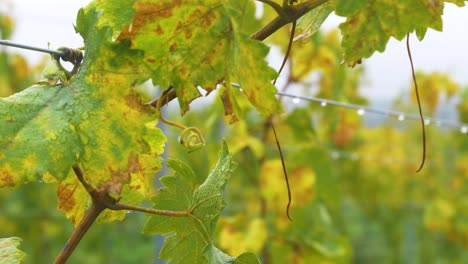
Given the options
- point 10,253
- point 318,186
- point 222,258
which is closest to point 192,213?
point 222,258

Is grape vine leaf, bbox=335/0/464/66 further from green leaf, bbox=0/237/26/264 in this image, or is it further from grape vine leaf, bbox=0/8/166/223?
green leaf, bbox=0/237/26/264

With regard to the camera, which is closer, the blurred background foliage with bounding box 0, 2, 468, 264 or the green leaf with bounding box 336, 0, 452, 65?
the green leaf with bounding box 336, 0, 452, 65

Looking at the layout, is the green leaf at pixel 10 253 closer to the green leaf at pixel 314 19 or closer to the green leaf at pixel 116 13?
the green leaf at pixel 116 13

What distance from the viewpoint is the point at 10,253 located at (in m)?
0.70

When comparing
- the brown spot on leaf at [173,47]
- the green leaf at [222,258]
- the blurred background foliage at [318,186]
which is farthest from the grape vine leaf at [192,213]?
the blurred background foliage at [318,186]

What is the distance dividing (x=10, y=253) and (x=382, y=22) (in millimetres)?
376

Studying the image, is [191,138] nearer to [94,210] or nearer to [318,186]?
[94,210]

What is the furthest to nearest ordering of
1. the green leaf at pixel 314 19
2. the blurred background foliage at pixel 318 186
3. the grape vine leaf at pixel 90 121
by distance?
the blurred background foliage at pixel 318 186, the green leaf at pixel 314 19, the grape vine leaf at pixel 90 121

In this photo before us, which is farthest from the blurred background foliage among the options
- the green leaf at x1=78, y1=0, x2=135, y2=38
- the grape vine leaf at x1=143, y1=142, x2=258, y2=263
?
the green leaf at x1=78, y1=0, x2=135, y2=38

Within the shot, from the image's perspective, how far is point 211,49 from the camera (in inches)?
26.2

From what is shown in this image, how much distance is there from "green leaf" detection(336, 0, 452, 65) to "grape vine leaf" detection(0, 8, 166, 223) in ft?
0.57

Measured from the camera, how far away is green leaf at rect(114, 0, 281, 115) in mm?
642

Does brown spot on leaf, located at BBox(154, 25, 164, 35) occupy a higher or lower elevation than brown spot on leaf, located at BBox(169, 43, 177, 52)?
higher

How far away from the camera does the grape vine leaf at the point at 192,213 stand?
74cm
